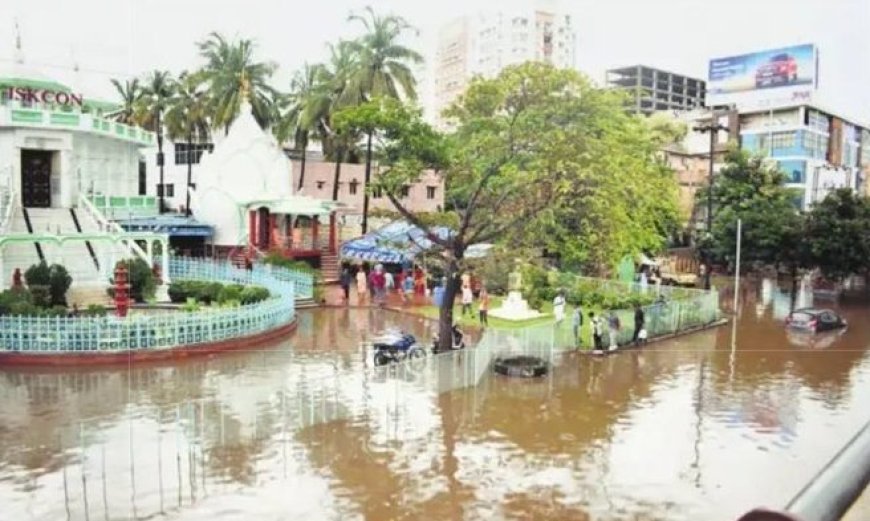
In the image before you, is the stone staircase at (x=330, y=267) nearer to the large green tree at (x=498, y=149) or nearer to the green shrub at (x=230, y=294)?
the green shrub at (x=230, y=294)

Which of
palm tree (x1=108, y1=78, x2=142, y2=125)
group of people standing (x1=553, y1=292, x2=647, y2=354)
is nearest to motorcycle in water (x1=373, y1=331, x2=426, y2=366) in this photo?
group of people standing (x1=553, y1=292, x2=647, y2=354)

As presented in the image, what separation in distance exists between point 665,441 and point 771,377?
20.4 feet

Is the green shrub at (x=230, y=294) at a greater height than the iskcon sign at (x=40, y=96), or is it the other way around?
the iskcon sign at (x=40, y=96)

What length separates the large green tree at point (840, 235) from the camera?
105 feet

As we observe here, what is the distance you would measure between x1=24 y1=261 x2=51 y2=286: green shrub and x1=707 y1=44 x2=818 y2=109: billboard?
4447cm

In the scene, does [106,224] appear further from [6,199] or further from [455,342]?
[455,342]

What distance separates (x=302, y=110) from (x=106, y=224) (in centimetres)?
1404

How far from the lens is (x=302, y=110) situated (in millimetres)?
38500

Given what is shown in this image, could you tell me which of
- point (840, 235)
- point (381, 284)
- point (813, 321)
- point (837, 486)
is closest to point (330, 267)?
point (381, 284)

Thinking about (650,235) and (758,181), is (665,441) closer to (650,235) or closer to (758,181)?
(650,235)

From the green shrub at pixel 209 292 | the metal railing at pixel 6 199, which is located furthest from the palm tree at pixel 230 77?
the green shrub at pixel 209 292

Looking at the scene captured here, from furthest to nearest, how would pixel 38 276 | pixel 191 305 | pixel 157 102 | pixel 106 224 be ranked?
1. pixel 157 102
2. pixel 106 224
3. pixel 191 305
4. pixel 38 276

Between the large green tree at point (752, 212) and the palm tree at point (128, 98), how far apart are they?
29.4 meters

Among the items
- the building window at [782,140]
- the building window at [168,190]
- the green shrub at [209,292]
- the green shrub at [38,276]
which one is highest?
the building window at [782,140]
